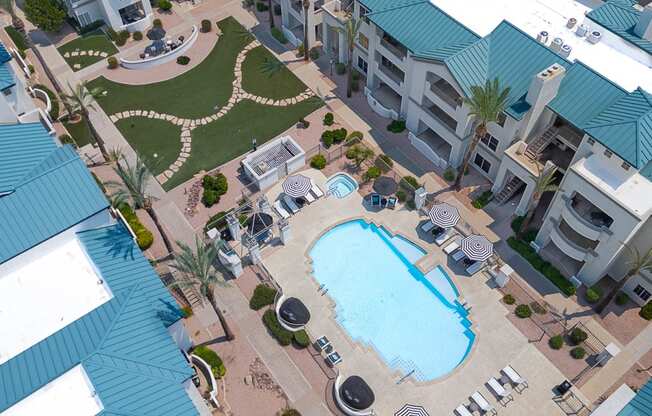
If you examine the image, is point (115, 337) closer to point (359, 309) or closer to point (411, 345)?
point (359, 309)

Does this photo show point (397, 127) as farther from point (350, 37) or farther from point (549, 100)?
point (549, 100)

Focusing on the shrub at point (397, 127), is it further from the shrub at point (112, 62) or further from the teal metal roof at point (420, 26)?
the shrub at point (112, 62)

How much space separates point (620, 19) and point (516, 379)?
127 feet

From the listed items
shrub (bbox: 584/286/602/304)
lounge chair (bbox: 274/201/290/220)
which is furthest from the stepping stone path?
shrub (bbox: 584/286/602/304)

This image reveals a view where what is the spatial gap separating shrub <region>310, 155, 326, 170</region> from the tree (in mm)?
41381

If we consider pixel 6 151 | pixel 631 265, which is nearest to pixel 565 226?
pixel 631 265

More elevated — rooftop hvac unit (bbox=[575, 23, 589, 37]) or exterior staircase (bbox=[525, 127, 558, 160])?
rooftop hvac unit (bbox=[575, 23, 589, 37])

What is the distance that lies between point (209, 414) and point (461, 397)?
2103cm

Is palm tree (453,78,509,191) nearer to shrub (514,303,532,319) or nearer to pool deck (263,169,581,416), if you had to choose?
pool deck (263,169,581,416)

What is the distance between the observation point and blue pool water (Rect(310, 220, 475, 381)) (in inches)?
1977

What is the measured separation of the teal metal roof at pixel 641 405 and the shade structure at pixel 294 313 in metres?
25.7

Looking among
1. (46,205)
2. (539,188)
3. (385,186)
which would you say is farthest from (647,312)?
(46,205)

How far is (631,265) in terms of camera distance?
49.9 metres

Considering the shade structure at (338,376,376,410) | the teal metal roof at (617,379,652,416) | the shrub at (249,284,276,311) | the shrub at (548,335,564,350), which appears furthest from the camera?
the shrub at (249,284,276,311)
